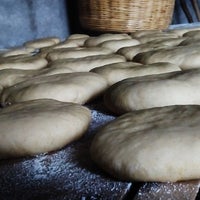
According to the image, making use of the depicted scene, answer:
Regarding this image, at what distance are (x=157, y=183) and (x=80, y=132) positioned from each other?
36 centimetres

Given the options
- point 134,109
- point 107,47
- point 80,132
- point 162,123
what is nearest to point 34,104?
point 80,132

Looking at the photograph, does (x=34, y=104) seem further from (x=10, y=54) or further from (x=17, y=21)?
(x=17, y=21)

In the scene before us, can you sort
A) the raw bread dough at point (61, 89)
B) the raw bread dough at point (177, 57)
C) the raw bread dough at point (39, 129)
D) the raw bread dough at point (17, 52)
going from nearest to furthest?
the raw bread dough at point (39, 129), the raw bread dough at point (61, 89), the raw bread dough at point (177, 57), the raw bread dough at point (17, 52)

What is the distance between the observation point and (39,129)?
3.83ft

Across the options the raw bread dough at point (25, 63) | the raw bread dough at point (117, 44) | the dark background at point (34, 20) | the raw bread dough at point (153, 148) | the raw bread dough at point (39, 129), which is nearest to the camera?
the raw bread dough at point (153, 148)

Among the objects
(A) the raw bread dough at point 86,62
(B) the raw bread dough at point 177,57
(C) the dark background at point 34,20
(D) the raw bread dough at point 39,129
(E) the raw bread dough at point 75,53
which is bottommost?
(C) the dark background at point 34,20

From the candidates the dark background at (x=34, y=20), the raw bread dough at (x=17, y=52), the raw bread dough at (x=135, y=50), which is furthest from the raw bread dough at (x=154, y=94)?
the dark background at (x=34, y=20)

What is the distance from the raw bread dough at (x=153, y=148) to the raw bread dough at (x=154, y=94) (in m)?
0.22

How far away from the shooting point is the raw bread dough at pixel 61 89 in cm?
154

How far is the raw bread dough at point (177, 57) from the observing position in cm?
185

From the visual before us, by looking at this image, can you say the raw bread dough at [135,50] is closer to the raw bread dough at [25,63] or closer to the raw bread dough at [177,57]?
the raw bread dough at [177,57]

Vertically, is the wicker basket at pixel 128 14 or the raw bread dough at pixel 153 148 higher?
the raw bread dough at pixel 153 148

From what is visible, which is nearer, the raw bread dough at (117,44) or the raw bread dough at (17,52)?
the raw bread dough at (117,44)

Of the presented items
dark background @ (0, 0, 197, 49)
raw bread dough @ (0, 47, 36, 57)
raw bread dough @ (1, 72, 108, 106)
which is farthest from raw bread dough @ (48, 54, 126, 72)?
dark background @ (0, 0, 197, 49)
